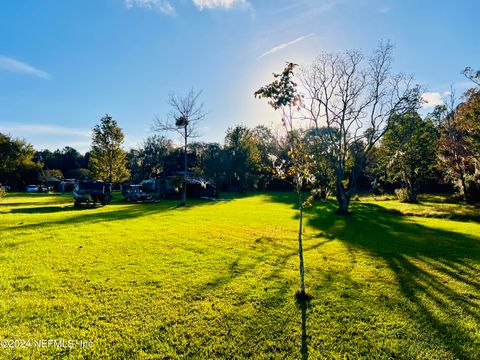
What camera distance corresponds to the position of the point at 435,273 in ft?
21.9

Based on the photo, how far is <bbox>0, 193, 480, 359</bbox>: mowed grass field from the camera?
362 cm

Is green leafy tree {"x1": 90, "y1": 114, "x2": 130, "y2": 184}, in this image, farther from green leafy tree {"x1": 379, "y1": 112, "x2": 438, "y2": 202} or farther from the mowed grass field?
green leafy tree {"x1": 379, "y1": 112, "x2": 438, "y2": 202}

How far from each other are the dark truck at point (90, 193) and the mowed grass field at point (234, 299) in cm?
1297

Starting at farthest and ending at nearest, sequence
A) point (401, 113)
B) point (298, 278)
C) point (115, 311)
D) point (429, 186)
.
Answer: point (429, 186) → point (401, 113) → point (298, 278) → point (115, 311)

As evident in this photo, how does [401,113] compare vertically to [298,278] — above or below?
above

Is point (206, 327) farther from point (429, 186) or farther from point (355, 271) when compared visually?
point (429, 186)

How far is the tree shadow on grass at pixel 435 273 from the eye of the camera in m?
4.15

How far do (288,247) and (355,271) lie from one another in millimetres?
2868

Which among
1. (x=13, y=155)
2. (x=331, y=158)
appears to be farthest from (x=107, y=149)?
(x=331, y=158)

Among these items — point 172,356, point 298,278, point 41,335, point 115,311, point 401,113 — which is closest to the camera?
point 172,356

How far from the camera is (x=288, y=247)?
9.26 metres

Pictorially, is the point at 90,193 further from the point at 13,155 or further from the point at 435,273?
the point at 13,155

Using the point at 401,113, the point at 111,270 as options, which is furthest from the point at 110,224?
the point at 401,113

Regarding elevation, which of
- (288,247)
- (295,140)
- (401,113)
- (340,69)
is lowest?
(288,247)
